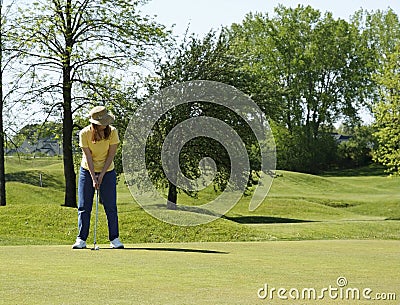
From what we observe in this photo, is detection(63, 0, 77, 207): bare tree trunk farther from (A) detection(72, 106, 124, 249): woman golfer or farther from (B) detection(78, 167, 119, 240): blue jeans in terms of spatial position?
(A) detection(72, 106, 124, 249): woman golfer

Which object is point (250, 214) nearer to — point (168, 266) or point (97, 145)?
point (97, 145)

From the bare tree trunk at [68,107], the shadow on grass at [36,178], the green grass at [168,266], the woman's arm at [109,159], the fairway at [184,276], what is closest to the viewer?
the fairway at [184,276]

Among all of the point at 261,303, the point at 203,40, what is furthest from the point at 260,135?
the point at 261,303

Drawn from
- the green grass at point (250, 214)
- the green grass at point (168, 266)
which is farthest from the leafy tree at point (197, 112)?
the green grass at point (168, 266)

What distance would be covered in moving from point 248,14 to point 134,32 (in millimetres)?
56833

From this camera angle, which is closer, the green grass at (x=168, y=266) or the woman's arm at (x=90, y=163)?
the green grass at (x=168, y=266)

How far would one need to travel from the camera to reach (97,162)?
11094 millimetres

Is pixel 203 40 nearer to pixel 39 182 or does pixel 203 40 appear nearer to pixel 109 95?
pixel 109 95

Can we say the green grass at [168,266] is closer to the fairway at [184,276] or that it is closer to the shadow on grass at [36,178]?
the fairway at [184,276]

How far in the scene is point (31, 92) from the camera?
2873cm

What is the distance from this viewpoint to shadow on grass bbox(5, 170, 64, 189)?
48.5 metres

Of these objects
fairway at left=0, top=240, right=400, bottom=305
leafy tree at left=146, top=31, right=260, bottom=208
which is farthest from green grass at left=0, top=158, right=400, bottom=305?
leafy tree at left=146, top=31, right=260, bottom=208

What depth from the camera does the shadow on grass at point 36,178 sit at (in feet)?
159

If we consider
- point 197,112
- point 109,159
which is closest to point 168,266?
point 109,159
